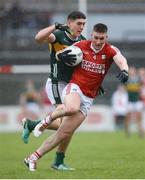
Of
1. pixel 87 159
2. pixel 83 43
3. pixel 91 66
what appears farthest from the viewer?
pixel 87 159

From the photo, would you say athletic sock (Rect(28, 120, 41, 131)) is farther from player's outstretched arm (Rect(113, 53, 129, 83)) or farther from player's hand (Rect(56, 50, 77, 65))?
player's outstretched arm (Rect(113, 53, 129, 83))

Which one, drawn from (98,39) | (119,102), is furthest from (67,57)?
(119,102)

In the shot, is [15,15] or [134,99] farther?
[134,99]

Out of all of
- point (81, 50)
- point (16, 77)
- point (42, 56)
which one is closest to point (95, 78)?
point (81, 50)

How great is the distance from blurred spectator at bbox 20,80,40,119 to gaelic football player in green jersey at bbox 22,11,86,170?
13.3 m

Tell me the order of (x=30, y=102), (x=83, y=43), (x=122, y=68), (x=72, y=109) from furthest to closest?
(x=30, y=102)
(x=83, y=43)
(x=122, y=68)
(x=72, y=109)

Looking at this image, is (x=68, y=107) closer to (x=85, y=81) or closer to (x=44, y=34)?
(x=85, y=81)

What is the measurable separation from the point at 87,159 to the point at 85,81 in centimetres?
342

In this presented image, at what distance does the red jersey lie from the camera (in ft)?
36.8

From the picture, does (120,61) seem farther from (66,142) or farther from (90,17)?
(90,17)

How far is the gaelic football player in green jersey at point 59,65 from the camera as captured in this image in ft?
38.9

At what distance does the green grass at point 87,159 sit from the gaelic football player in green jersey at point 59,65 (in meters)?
0.39

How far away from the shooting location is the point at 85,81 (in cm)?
1127

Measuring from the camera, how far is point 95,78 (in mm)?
11297
